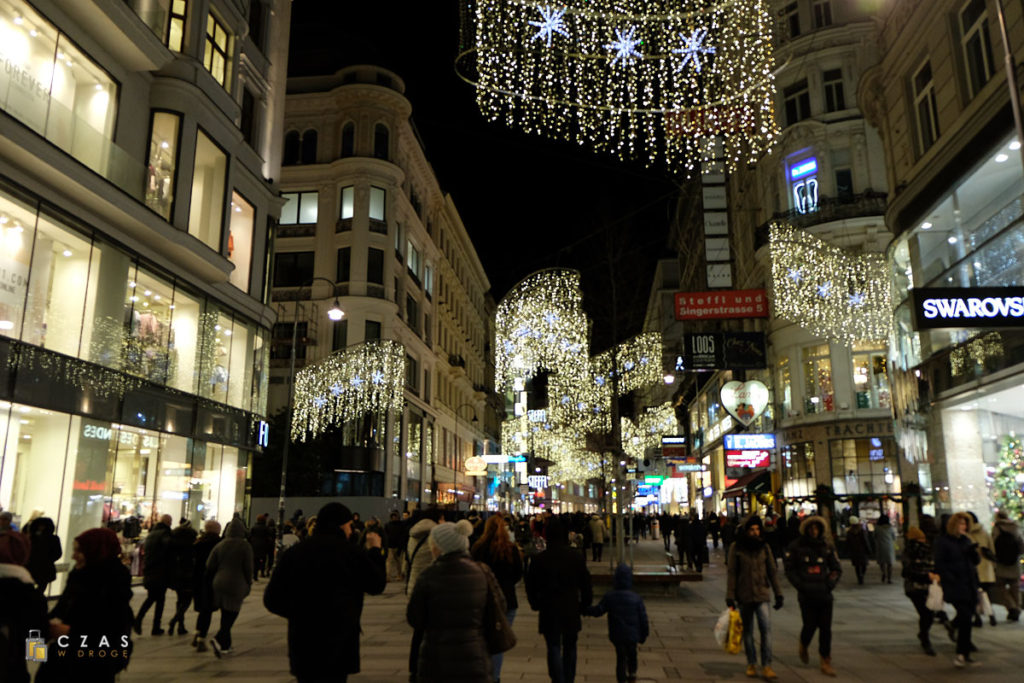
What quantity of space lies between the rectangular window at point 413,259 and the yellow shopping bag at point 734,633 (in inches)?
1545

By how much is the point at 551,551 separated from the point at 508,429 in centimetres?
7297

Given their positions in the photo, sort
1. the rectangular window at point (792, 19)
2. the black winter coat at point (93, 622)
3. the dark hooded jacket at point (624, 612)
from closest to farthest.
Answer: the black winter coat at point (93, 622) → the dark hooded jacket at point (624, 612) → the rectangular window at point (792, 19)

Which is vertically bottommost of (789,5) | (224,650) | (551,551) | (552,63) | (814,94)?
(224,650)

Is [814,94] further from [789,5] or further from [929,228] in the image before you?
[929,228]

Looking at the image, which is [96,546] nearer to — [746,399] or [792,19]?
[746,399]

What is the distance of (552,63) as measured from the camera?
1362 centimetres

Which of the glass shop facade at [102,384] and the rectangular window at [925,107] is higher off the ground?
the rectangular window at [925,107]

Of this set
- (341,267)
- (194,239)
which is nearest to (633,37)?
(194,239)

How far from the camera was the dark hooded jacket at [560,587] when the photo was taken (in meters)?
7.83

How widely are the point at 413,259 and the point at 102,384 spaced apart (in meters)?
32.5

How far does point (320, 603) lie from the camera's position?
5.24 metres

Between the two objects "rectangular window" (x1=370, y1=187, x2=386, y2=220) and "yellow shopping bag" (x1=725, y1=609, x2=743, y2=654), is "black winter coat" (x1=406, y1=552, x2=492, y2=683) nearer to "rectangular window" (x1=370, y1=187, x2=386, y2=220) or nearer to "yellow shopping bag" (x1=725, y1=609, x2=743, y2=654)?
"yellow shopping bag" (x1=725, y1=609, x2=743, y2=654)

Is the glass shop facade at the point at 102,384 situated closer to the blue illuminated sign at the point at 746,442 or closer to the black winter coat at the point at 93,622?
the black winter coat at the point at 93,622

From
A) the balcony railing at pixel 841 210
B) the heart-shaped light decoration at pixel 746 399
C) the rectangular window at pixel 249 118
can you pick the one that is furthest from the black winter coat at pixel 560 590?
the balcony railing at pixel 841 210
